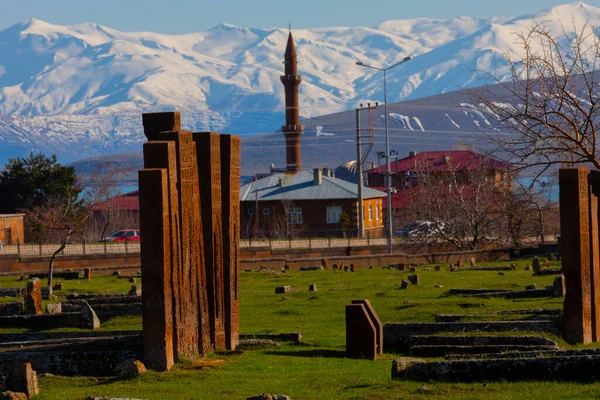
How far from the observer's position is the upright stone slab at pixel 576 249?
18.2 m

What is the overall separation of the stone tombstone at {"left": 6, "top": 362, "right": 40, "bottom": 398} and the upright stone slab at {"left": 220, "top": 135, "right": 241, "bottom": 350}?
4.62 metres

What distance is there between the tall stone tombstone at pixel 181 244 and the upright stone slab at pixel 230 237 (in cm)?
4

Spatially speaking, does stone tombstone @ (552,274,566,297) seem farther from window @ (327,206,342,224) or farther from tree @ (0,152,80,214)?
window @ (327,206,342,224)

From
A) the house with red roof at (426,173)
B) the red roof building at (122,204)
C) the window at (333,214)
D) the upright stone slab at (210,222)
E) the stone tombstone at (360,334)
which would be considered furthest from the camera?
the red roof building at (122,204)

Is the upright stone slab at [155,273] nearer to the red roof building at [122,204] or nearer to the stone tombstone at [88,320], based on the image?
the stone tombstone at [88,320]

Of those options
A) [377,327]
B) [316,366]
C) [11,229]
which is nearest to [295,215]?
[11,229]

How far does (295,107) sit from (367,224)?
4010cm

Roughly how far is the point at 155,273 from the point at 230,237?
289 centimetres

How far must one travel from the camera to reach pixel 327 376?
15242 millimetres

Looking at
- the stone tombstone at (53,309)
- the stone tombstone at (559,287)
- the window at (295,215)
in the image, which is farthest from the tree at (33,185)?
the stone tombstone at (559,287)

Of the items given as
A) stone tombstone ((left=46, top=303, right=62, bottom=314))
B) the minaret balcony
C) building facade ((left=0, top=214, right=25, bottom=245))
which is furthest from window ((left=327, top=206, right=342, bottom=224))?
stone tombstone ((left=46, top=303, right=62, bottom=314))

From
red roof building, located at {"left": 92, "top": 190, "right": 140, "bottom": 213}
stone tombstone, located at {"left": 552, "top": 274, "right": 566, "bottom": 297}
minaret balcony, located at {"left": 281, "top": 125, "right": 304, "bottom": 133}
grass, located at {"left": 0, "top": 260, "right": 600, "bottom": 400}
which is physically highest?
minaret balcony, located at {"left": 281, "top": 125, "right": 304, "bottom": 133}

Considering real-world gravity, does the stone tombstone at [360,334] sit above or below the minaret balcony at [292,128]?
below

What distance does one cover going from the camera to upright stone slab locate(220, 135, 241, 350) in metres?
18.5
